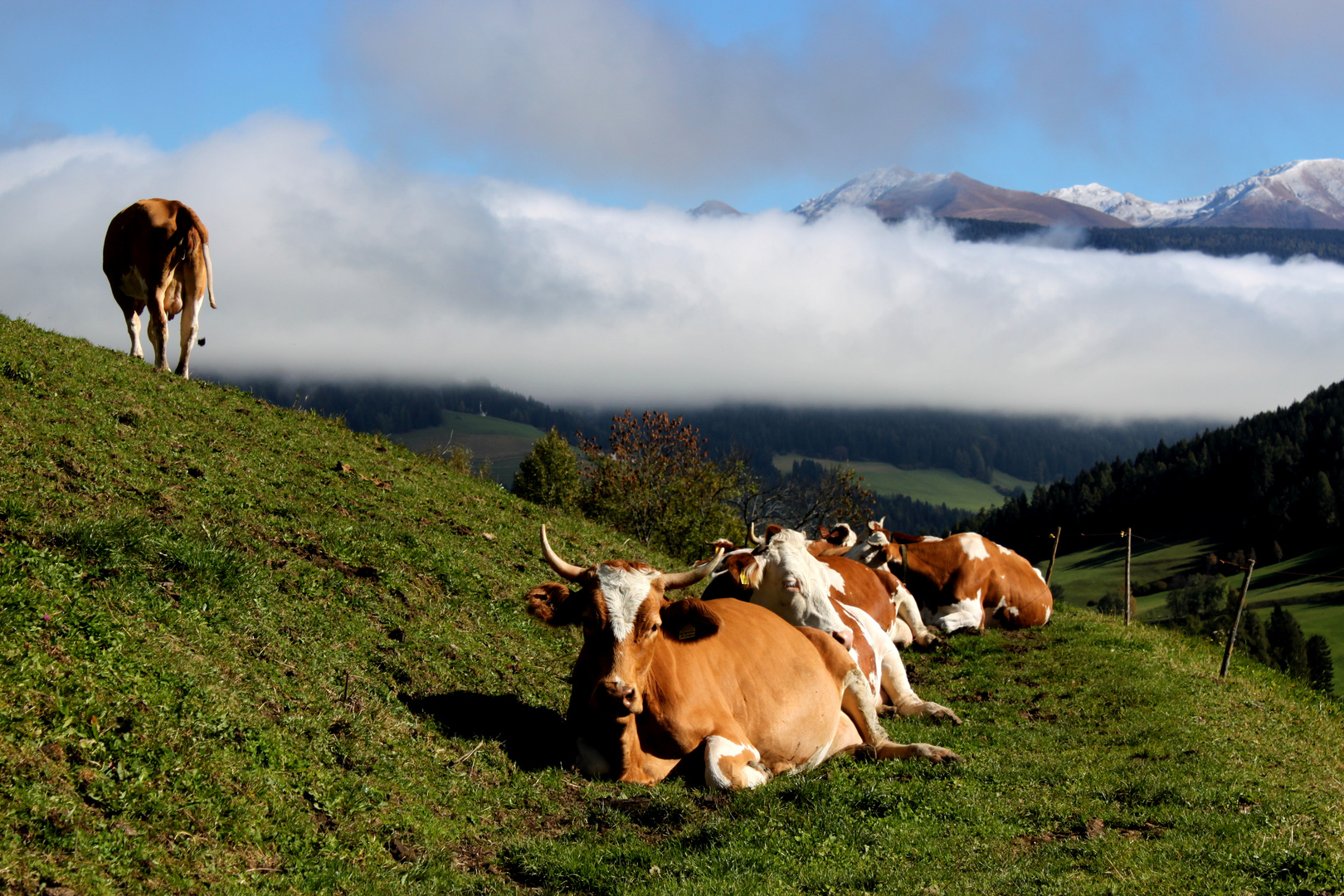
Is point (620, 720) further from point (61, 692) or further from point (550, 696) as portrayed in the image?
point (61, 692)

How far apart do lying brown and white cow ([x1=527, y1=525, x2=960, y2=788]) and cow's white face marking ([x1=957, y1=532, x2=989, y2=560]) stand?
483 inches

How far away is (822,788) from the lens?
873 cm

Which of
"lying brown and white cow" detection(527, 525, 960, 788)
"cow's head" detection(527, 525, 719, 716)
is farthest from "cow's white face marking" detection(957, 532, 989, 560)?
"cow's head" detection(527, 525, 719, 716)

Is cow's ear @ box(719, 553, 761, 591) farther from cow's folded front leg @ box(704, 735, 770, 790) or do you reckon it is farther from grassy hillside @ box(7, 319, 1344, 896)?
cow's folded front leg @ box(704, 735, 770, 790)

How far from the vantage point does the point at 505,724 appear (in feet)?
31.8

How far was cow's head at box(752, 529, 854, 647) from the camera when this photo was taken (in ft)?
45.0

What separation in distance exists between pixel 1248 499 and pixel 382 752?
209150 millimetres

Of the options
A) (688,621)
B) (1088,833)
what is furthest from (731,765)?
(1088,833)

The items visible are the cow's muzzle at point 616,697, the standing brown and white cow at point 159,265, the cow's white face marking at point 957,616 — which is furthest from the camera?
the cow's white face marking at point 957,616

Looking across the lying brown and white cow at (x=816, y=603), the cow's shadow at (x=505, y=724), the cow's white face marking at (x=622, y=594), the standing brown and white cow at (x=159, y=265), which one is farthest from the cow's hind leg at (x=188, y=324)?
the cow's white face marking at (x=622, y=594)

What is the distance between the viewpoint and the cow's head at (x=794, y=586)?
540 inches

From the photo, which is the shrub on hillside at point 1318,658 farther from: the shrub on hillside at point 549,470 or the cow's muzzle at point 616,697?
the cow's muzzle at point 616,697

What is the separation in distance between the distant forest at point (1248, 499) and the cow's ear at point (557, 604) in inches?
6258

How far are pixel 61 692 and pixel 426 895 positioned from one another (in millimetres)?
2585
